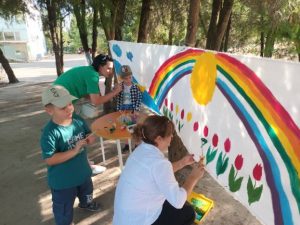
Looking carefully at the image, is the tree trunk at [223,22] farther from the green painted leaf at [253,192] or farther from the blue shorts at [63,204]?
the green painted leaf at [253,192]

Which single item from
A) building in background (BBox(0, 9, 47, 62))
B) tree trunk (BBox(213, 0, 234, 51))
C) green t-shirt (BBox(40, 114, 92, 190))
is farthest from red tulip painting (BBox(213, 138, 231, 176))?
building in background (BBox(0, 9, 47, 62))

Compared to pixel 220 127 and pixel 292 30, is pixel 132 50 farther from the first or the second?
pixel 292 30

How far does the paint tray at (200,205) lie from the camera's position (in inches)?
116

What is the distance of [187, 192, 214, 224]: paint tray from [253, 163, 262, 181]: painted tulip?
131cm

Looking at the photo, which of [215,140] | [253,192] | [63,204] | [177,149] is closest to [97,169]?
[177,149]

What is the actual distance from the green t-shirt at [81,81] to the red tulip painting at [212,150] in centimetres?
157

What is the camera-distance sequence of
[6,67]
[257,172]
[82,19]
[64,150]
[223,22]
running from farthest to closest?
[6,67], [82,19], [223,22], [64,150], [257,172]

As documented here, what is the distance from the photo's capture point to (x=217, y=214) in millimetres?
3049

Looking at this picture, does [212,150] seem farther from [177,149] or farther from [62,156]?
[177,149]

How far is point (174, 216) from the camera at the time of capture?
217 cm

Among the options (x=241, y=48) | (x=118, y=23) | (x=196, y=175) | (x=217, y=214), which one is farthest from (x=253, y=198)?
(x=241, y=48)

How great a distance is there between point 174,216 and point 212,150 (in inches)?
20.1

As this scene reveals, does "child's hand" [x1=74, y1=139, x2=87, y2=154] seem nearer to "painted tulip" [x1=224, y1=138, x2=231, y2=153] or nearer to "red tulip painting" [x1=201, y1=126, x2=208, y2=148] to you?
"red tulip painting" [x1=201, y1=126, x2=208, y2=148]

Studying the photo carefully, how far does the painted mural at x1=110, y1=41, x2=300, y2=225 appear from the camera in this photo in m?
1.47
